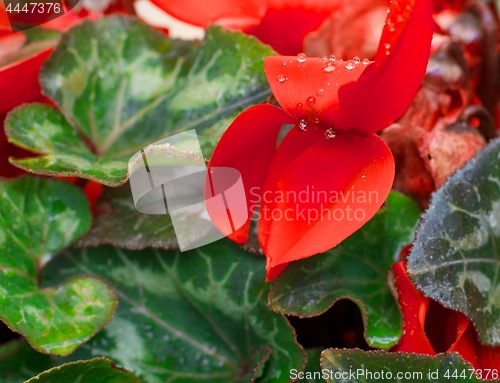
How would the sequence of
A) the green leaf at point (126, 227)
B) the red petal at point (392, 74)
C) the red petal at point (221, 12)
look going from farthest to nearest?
the red petal at point (221, 12) < the green leaf at point (126, 227) < the red petal at point (392, 74)

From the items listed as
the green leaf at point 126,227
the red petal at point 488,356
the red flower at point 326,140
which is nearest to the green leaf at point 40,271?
the green leaf at point 126,227

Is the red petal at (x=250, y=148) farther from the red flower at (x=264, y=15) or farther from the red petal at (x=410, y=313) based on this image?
the red flower at (x=264, y=15)

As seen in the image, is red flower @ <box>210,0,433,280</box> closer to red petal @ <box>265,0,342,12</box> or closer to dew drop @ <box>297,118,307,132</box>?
dew drop @ <box>297,118,307,132</box>

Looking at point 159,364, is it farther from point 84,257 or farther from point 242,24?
point 242,24

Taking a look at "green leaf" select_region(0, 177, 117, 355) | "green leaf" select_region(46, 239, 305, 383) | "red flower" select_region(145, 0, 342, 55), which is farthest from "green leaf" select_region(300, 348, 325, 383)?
"red flower" select_region(145, 0, 342, 55)

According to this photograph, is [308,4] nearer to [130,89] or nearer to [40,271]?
[130,89]

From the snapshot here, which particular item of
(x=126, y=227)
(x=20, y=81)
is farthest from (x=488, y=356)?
(x=20, y=81)
